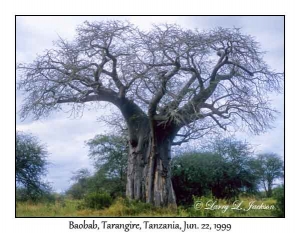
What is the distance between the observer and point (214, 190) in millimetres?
15938

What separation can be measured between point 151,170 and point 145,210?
1.40 meters

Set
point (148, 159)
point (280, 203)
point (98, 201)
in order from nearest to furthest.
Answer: point (280, 203) → point (98, 201) → point (148, 159)

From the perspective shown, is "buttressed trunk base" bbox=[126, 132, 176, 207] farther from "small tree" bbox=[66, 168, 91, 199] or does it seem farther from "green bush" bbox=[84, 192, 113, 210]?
"small tree" bbox=[66, 168, 91, 199]

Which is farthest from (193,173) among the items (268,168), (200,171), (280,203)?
(280,203)

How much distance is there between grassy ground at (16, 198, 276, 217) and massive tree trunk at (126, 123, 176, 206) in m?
0.54

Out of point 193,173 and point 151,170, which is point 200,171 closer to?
point 193,173

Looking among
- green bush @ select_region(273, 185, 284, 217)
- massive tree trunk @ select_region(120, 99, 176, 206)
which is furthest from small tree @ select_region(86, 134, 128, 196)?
green bush @ select_region(273, 185, 284, 217)

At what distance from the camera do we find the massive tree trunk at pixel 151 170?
42.8 ft

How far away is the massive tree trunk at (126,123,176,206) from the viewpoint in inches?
514

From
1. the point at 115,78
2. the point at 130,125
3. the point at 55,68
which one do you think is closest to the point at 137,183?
the point at 130,125

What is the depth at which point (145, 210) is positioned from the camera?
1205cm

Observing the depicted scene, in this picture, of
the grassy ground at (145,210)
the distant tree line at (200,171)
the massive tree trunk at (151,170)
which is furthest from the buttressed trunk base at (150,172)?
the distant tree line at (200,171)
